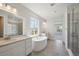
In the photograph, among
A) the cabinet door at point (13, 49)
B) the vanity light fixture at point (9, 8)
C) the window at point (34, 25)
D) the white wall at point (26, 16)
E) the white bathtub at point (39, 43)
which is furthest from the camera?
the white bathtub at point (39, 43)

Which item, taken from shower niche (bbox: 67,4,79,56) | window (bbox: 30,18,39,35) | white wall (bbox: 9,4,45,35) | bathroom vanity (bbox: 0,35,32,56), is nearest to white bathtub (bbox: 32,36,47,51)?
bathroom vanity (bbox: 0,35,32,56)

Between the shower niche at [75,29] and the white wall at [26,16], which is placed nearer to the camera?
the white wall at [26,16]

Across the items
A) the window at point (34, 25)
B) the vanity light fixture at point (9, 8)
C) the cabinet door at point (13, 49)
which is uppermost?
the vanity light fixture at point (9, 8)

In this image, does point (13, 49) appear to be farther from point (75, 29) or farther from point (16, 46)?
point (75, 29)

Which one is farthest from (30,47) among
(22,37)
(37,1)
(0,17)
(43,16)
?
(37,1)

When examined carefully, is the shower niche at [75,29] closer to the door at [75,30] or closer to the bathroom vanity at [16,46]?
the door at [75,30]

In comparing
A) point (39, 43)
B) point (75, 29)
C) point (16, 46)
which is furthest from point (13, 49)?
point (75, 29)

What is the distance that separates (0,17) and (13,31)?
0.52 m

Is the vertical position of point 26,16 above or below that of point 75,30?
above

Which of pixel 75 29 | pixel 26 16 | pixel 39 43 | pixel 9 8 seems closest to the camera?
pixel 9 8

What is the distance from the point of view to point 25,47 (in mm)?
2807

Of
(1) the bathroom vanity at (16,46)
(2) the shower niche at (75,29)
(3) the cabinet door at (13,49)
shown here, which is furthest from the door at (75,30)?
(3) the cabinet door at (13,49)

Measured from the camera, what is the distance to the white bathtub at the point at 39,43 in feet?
9.12

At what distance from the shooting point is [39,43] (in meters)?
3.14
